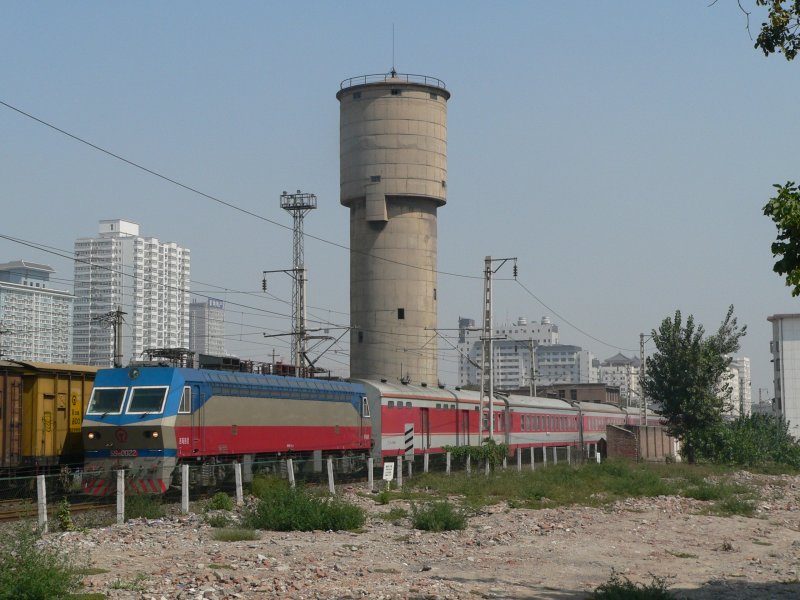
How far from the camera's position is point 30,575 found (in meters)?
14.0

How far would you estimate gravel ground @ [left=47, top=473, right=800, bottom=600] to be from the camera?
15.7 meters

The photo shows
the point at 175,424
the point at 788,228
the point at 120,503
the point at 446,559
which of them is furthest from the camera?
the point at 175,424

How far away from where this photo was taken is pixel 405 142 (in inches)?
2923

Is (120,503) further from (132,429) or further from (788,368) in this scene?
(788,368)

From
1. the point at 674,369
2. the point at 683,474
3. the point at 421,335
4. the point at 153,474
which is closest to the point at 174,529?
the point at 153,474

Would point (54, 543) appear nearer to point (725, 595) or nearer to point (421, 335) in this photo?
point (725, 595)

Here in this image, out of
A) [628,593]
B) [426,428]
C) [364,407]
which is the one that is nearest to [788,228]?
[628,593]

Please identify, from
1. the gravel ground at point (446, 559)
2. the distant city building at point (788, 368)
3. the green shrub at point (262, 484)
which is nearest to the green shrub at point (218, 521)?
the gravel ground at point (446, 559)

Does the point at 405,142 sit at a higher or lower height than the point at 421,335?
higher

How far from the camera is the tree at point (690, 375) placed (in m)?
57.3

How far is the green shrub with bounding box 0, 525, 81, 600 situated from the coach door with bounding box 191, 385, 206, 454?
525 inches

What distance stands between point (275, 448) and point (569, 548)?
1401 centimetres

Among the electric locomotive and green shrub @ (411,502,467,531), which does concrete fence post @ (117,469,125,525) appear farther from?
green shrub @ (411,502,467,531)

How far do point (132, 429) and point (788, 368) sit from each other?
122m
